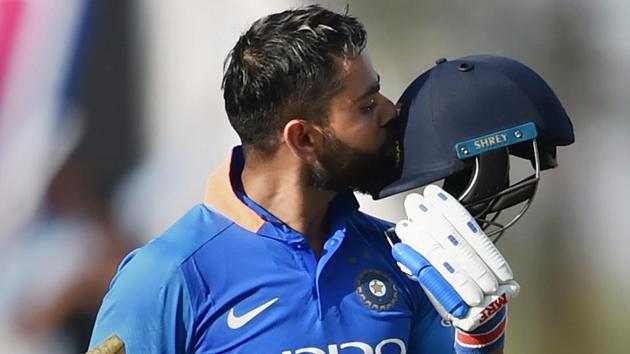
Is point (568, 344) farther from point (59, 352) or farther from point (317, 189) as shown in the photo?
point (59, 352)

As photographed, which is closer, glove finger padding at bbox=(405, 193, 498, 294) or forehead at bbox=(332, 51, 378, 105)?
glove finger padding at bbox=(405, 193, 498, 294)

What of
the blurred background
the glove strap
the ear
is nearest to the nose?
the ear

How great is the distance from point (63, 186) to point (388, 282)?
3.29ft

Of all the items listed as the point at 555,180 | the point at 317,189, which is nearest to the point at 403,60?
the point at 555,180

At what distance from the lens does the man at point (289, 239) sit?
173 centimetres

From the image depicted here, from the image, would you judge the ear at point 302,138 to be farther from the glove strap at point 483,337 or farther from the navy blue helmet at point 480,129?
the glove strap at point 483,337

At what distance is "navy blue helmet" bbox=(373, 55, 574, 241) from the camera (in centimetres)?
177

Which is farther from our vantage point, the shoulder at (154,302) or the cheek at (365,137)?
the cheek at (365,137)

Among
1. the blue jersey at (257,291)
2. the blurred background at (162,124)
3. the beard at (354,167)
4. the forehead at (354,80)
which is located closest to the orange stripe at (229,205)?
the blue jersey at (257,291)

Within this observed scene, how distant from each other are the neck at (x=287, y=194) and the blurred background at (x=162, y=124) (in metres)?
0.73

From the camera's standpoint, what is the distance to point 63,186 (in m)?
2.55

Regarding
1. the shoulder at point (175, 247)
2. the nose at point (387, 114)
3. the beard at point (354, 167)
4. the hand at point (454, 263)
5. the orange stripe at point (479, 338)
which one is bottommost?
the orange stripe at point (479, 338)

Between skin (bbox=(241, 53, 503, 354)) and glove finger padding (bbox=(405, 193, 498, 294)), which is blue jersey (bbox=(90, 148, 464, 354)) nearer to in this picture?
skin (bbox=(241, 53, 503, 354))

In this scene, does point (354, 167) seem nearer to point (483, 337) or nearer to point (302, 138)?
point (302, 138)
